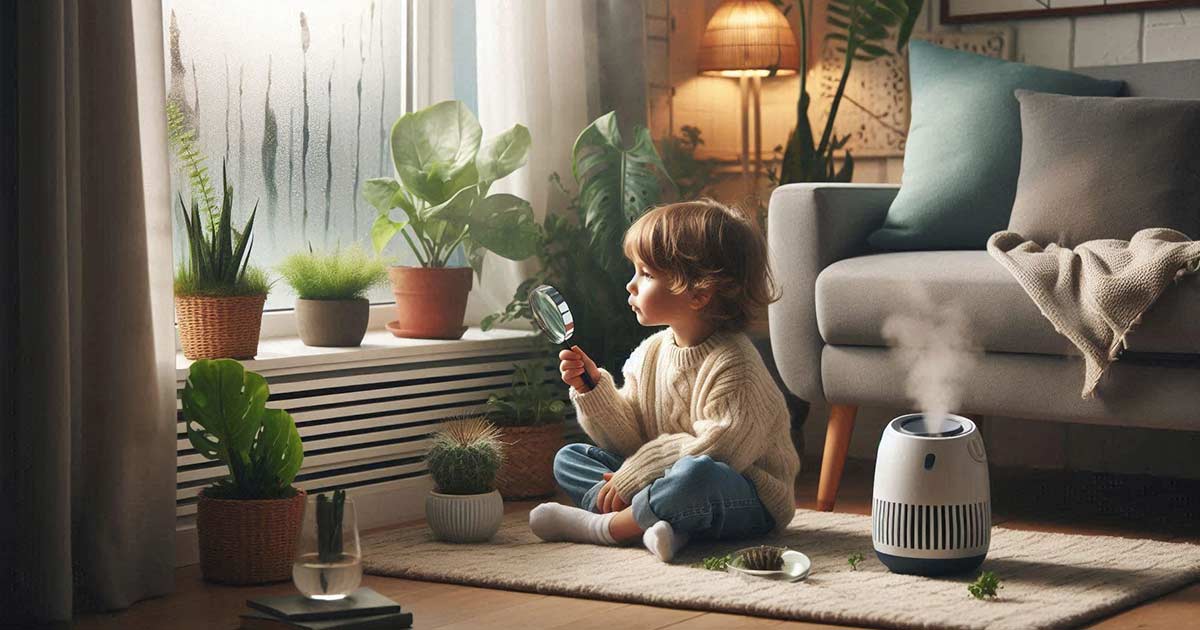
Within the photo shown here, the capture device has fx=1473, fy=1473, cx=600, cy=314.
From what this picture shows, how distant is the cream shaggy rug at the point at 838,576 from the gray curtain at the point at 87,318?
0.40 meters

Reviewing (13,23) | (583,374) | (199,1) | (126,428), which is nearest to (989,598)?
(583,374)

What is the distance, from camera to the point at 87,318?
2059 mm

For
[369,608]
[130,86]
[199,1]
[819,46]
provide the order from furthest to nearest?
1. [819,46]
2. [199,1]
3. [130,86]
4. [369,608]

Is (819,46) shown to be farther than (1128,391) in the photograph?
Yes

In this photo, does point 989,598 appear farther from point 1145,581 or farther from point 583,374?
point 583,374

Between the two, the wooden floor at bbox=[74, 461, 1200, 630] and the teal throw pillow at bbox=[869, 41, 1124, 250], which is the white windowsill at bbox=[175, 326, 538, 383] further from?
the teal throw pillow at bbox=[869, 41, 1124, 250]

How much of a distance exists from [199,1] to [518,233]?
2.52 feet

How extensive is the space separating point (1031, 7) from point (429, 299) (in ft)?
5.18

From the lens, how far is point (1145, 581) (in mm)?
2082

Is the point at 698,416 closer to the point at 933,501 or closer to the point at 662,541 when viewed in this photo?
the point at 662,541

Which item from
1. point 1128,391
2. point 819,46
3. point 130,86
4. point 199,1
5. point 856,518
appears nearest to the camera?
point 130,86

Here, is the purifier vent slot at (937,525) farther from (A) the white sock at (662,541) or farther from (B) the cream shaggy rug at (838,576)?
(A) the white sock at (662,541)

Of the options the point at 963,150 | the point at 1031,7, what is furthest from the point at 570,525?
the point at 1031,7

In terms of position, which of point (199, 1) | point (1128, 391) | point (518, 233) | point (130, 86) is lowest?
point (1128, 391)
